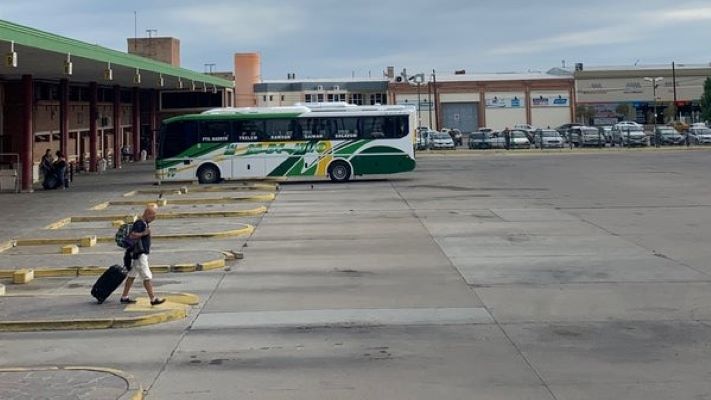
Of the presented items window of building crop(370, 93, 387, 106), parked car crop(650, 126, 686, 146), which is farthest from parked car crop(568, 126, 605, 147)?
window of building crop(370, 93, 387, 106)

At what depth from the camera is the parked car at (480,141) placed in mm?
65312

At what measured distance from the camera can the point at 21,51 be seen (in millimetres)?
24188

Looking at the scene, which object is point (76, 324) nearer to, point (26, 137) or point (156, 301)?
point (156, 301)

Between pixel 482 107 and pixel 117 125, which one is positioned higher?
pixel 482 107

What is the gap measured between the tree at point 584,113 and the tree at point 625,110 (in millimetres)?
3510

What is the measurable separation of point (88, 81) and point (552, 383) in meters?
37.3

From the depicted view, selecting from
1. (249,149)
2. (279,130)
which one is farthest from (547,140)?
(249,149)

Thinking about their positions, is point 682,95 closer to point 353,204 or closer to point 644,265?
point 353,204

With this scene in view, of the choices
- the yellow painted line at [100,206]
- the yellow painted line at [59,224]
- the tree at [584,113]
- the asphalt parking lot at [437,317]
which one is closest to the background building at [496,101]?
the tree at [584,113]

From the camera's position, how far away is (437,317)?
974 centimetres

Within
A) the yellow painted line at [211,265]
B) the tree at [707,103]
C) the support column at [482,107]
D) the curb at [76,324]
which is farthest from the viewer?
the support column at [482,107]

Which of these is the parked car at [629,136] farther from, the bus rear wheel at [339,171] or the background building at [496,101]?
the bus rear wheel at [339,171]

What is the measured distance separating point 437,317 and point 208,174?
81.9 feet

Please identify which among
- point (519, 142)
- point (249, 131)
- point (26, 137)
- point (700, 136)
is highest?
point (700, 136)
